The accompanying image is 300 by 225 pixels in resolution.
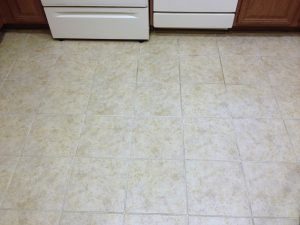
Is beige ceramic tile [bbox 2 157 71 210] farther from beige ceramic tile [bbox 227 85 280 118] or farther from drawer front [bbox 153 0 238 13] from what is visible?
drawer front [bbox 153 0 238 13]

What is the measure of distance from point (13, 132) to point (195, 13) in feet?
4.93

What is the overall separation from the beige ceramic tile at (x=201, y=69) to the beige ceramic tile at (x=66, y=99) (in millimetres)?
685

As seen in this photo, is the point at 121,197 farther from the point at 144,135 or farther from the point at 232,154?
the point at 232,154

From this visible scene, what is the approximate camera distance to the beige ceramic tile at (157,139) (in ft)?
4.91

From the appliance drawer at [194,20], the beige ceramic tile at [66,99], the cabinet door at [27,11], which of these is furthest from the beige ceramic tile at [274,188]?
the cabinet door at [27,11]

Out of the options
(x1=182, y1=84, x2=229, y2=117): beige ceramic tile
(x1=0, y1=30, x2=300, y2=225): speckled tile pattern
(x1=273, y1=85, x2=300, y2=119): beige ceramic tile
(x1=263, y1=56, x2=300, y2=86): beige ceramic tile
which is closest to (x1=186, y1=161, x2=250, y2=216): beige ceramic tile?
(x1=0, y1=30, x2=300, y2=225): speckled tile pattern

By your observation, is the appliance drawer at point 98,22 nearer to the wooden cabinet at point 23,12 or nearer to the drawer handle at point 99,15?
the drawer handle at point 99,15

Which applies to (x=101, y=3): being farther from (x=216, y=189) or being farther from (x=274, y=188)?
(x=274, y=188)

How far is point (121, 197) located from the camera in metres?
1.34

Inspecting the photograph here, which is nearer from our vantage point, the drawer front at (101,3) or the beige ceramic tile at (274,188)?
the beige ceramic tile at (274,188)

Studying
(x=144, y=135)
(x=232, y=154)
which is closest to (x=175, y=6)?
(x=144, y=135)

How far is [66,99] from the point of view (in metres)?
1.77

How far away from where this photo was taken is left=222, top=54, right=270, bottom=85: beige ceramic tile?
73.3 inches

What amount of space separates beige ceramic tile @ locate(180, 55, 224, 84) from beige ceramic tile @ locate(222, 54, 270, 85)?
0.06 m
